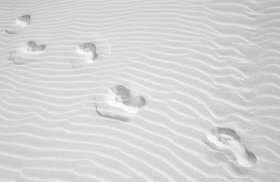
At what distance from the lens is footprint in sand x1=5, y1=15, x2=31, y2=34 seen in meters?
4.98

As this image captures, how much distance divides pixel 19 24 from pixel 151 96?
138 inches

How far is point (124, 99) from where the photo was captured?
328cm

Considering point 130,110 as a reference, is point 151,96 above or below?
above

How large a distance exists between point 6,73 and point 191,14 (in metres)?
3.13

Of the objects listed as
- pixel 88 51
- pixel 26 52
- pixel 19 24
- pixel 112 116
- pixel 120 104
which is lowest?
pixel 112 116

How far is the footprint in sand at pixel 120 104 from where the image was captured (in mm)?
3152

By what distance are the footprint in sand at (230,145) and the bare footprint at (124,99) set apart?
3.02 feet

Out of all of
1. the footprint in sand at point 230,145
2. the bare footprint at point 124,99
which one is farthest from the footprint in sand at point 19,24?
the footprint in sand at point 230,145

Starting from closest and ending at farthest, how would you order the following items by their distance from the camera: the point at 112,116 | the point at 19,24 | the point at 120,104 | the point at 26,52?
the point at 112,116, the point at 120,104, the point at 26,52, the point at 19,24

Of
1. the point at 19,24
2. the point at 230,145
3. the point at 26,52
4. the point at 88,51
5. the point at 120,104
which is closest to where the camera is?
the point at 230,145

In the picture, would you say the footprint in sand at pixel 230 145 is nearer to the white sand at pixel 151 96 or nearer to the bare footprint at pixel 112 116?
the white sand at pixel 151 96

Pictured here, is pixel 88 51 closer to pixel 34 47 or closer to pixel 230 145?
pixel 34 47

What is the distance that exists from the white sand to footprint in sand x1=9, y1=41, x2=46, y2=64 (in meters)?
0.05

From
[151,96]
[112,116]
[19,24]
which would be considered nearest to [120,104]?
[112,116]
